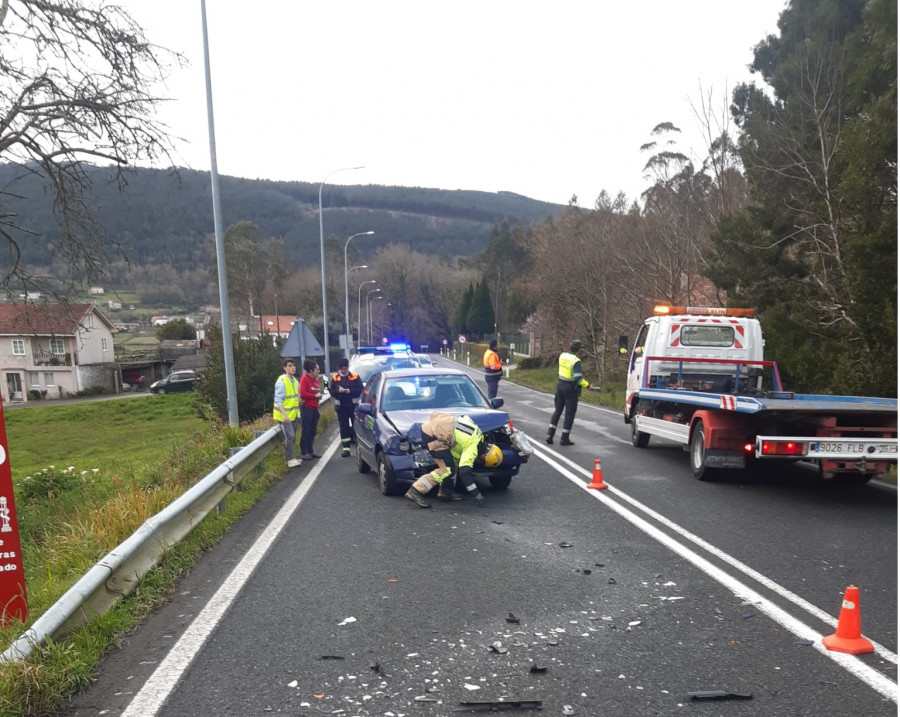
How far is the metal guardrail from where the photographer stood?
3.88m

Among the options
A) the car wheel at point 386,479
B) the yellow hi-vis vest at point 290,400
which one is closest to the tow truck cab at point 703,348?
the car wheel at point 386,479

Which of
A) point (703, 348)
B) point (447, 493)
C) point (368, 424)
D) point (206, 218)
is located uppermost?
point (206, 218)

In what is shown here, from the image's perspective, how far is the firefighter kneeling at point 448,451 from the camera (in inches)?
320

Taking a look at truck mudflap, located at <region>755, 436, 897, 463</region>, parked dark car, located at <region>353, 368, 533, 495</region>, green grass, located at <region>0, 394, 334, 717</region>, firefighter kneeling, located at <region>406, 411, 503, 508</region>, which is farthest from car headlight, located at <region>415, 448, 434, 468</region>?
truck mudflap, located at <region>755, 436, 897, 463</region>

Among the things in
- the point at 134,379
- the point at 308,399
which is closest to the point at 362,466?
the point at 308,399

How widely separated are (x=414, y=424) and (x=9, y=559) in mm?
4941

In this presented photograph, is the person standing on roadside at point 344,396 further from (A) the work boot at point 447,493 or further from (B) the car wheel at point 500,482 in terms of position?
(A) the work boot at point 447,493

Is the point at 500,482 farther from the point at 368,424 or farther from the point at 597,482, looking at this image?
the point at 368,424

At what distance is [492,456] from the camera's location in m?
8.48

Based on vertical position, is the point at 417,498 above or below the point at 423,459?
below

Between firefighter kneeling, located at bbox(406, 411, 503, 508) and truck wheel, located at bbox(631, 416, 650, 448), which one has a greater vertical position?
firefighter kneeling, located at bbox(406, 411, 503, 508)

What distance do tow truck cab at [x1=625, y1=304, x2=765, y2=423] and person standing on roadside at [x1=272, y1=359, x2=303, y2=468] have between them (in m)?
5.74

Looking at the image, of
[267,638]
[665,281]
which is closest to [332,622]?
[267,638]

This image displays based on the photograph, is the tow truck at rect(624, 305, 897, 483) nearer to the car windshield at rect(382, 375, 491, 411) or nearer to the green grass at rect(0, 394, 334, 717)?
the car windshield at rect(382, 375, 491, 411)
